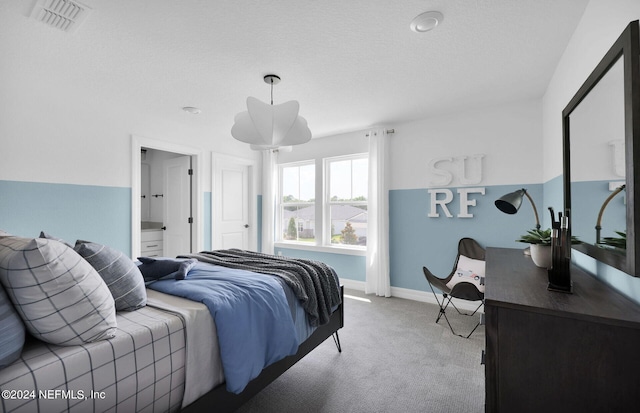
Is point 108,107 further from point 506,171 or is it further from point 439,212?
point 506,171

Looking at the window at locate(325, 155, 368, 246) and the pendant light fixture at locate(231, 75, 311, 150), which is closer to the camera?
the pendant light fixture at locate(231, 75, 311, 150)

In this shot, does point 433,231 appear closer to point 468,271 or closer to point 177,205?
point 468,271

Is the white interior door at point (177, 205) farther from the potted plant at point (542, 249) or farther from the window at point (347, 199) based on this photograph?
the potted plant at point (542, 249)

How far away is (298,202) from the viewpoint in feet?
16.6

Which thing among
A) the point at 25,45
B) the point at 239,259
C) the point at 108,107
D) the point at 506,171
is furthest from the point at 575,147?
the point at 108,107

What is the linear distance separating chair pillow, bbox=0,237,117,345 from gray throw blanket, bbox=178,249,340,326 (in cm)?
107

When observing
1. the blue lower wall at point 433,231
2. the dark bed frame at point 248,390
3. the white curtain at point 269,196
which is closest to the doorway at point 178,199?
the white curtain at point 269,196

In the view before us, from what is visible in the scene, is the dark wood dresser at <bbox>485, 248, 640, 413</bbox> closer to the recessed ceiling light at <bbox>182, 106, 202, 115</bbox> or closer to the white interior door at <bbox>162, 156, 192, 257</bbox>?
the recessed ceiling light at <bbox>182, 106, 202, 115</bbox>

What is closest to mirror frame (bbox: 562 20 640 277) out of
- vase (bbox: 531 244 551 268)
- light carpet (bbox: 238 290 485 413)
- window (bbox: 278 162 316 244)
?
vase (bbox: 531 244 551 268)

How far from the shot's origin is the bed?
3.16 feet

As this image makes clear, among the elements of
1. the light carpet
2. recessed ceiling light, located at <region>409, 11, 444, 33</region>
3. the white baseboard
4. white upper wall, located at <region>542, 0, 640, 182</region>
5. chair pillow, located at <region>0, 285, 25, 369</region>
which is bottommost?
the light carpet

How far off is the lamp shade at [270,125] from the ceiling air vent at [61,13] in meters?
1.09

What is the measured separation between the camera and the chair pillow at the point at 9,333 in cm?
93

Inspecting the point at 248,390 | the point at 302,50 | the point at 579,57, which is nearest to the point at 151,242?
the point at 248,390
